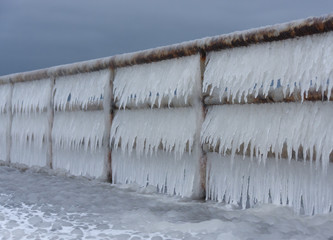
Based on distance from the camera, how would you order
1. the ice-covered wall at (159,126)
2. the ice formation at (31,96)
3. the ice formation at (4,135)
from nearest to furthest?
the ice-covered wall at (159,126) < the ice formation at (31,96) < the ice formation at (4,135)

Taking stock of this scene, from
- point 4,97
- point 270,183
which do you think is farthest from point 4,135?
point 270,183

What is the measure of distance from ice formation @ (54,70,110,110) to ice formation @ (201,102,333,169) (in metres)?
2.14

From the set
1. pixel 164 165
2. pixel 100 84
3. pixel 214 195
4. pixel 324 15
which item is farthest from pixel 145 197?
pixel 324 15

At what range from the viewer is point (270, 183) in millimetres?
3900

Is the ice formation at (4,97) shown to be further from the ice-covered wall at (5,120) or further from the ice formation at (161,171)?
the ice formation at (161,171)

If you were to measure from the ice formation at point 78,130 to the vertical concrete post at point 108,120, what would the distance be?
0.13m

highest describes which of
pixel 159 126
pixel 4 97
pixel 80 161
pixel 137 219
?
pixel 4 97

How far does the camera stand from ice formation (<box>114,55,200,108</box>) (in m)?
4.56

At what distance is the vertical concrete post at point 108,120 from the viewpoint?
5.77 meters

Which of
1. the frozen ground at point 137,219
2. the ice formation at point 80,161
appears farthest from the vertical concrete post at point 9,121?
the frozen ground at point 137,219

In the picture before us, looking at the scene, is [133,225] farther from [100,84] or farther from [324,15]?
[100,84]

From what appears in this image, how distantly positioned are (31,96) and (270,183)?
538cm

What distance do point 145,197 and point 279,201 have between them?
156 cm

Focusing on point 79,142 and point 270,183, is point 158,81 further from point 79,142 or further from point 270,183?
point 79,142
